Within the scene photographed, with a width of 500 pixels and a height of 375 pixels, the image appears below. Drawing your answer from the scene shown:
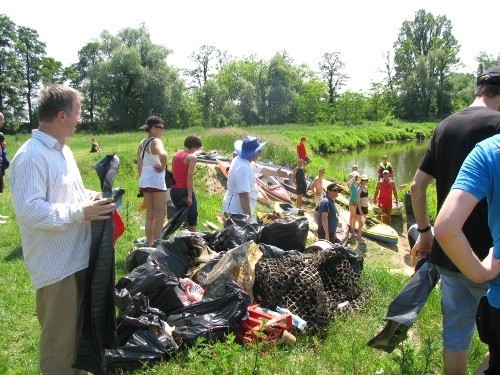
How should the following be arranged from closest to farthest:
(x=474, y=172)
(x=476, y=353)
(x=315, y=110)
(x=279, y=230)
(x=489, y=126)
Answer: (x=474, y=172) → (x=489, y=126) → (x=476, y=353) → (x=279, y=230) → (x=315, y=110)

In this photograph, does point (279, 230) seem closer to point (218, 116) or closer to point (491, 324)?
point (491, 324)

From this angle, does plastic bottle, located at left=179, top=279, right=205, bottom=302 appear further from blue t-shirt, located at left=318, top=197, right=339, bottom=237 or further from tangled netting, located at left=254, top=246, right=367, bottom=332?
blue t-shirt, located at left=318, top=197, right=339, bottom=237

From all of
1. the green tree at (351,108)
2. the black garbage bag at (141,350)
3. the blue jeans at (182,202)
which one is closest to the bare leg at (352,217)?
the blue jeans at (182,202)

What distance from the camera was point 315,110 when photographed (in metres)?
56.0

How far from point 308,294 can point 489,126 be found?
2172mm

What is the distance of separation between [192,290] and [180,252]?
28.9 inches

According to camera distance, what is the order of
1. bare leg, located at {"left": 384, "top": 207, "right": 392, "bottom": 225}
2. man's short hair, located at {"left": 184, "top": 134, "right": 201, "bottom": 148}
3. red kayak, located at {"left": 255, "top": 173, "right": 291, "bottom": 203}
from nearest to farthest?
man's short hair, located at {"left": 184, "top": 134, "right": 201, "bottom": 148}
bare leg, located at {"left": 384, "top": 207, "right": 392, "bottom": 225}
red kayak, located at {"left": 255, "top": 173, "right": 291, "bottom": 203}

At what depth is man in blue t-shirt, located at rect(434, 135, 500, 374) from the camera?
1.79m

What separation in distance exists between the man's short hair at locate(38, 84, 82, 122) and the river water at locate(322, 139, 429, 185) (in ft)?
64.2

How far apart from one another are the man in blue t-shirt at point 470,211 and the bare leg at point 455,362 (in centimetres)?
81

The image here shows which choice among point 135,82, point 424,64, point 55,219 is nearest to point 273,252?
point 55,219

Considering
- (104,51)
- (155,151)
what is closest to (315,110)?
(104,51)

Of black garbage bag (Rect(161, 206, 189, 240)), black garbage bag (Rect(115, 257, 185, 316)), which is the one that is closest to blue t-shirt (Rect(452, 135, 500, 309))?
black garbage bag (Rect(115, 257, 185, 316))

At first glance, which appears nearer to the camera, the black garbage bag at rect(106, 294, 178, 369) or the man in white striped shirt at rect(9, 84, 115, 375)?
the man in white striped shirt at rect(9, 84, 115, 375)
